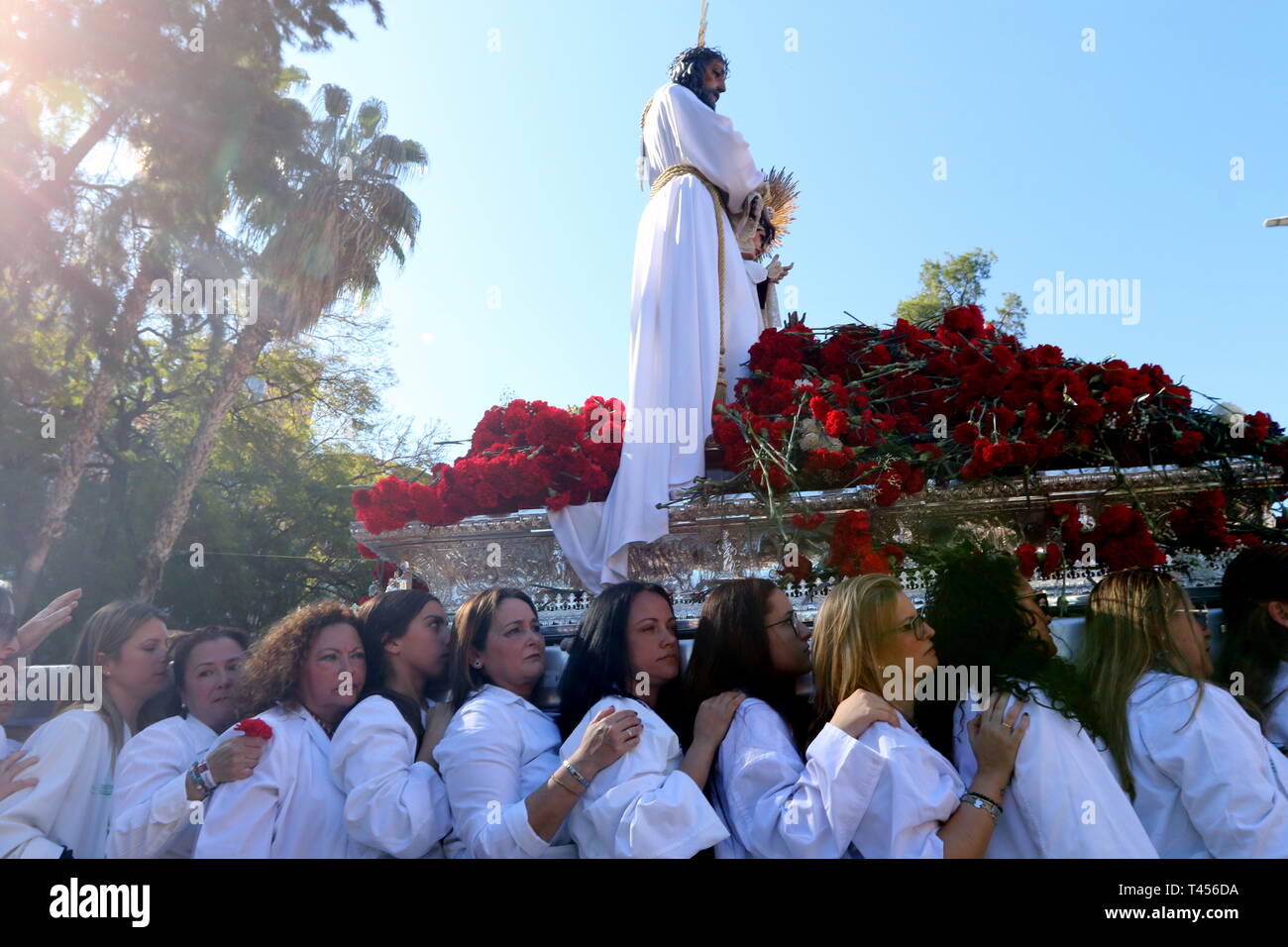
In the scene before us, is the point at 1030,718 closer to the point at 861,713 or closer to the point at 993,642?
the point at 993,642

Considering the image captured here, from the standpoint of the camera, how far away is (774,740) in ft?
12.9

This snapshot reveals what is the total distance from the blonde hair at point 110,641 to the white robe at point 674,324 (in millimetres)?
2257

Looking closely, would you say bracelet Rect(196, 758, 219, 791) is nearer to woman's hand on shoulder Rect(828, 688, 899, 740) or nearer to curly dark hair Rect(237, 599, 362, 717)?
curly dark hair Rect(237, 599, 362, 717)

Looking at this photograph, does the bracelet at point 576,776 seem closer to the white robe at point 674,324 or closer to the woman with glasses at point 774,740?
the woman with glasses at point 774,740

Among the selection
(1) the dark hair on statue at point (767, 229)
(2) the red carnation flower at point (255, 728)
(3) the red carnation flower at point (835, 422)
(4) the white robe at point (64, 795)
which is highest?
(1) the dark hair on statue at point (767, 229)

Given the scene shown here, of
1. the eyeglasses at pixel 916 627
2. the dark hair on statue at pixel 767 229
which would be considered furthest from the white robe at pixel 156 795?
the dark hair on statue at pixel 767 229

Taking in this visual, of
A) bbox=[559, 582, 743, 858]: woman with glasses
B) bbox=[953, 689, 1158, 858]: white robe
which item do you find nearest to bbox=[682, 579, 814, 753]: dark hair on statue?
bbox=[559, 582, 743, 858]: woman with glasses

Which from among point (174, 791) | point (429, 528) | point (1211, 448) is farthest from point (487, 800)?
point (1211, 448)

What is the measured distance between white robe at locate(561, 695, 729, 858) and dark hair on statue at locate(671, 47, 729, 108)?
16.1ft

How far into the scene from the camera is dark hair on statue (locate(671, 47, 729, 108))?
7480 mm

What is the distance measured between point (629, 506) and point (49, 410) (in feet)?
59.1

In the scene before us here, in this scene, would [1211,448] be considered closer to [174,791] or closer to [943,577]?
[943,577]

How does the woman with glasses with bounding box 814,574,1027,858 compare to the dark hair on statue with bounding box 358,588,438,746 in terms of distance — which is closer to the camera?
the woman with glasses with bounding box 814,574,1027,858

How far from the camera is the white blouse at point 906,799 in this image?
11.3ft
